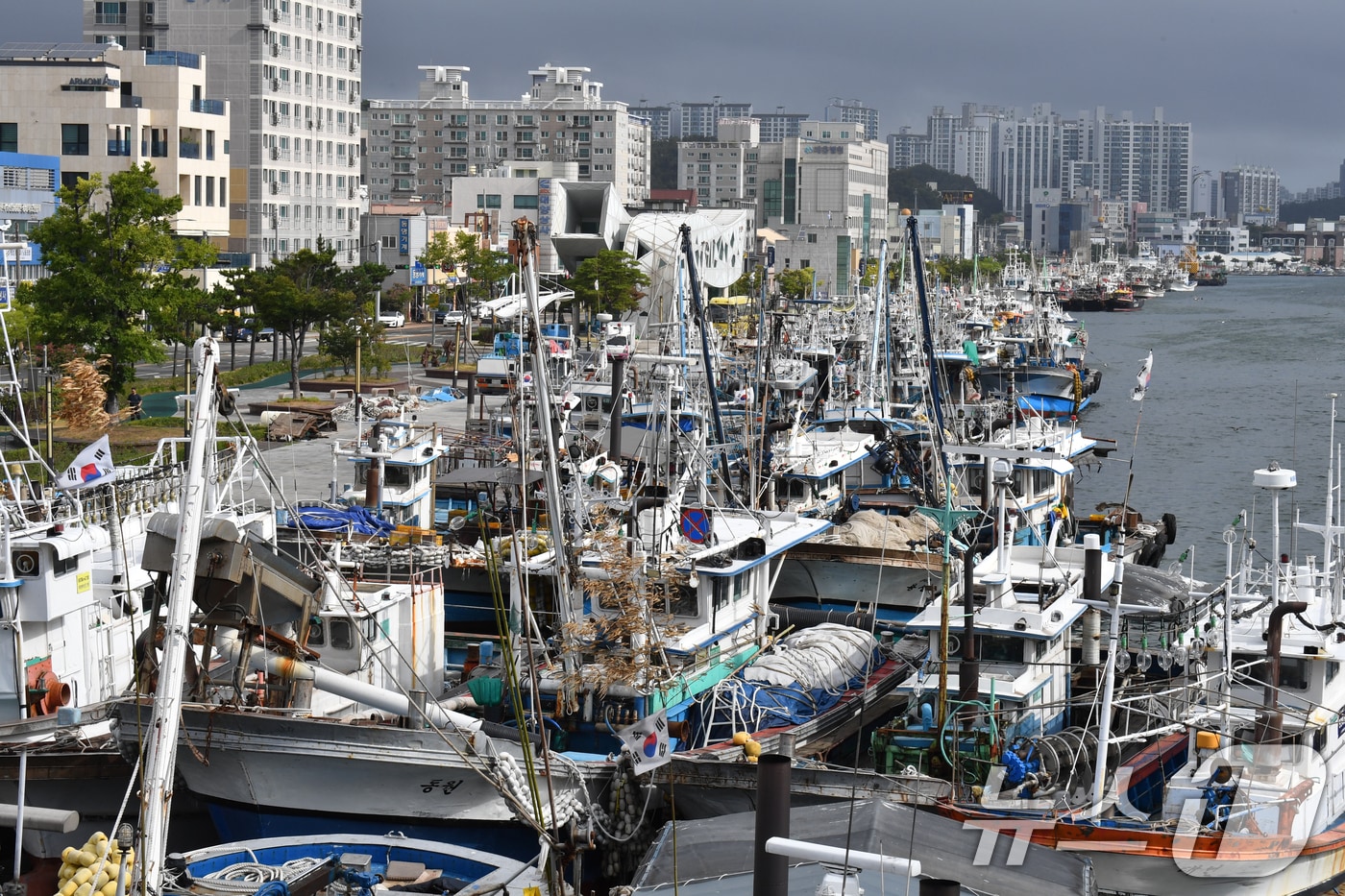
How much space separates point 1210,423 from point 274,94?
51.5 meters

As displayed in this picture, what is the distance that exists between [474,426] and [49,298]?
11710 mm

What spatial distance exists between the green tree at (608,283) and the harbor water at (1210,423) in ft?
66.9

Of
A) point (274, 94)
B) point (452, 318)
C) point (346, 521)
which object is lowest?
point (346, 521)

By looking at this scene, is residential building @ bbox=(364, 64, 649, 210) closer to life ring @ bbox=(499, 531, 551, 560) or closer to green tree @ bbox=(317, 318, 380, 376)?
green tree @ bbox=(317, 318, 380, 376)

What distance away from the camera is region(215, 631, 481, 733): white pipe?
15.6 m

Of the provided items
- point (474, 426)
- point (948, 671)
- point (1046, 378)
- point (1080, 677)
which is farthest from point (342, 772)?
point (1046, 378)

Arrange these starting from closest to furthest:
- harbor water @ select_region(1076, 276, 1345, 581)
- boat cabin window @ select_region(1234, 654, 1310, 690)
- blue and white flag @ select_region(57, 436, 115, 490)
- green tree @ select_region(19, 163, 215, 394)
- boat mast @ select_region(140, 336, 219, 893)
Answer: boat mast @ select_region(140, 336, 219, 893) → boat cabin window @ select_region(1234, 654, 1310, 690) → blue and white flag @ select_region(57, 436, 115, 490) → green tree @ select_region(19, 163, 215, 394) → harbor water @ select_region(1076, 276, 1345, 581)

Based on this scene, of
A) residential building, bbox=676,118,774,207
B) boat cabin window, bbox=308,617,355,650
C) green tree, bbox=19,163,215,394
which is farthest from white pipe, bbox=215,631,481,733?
residential building, bbox=676,118,774,207

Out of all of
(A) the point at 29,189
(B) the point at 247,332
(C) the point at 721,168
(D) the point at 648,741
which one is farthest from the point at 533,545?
(C) the point at 721,168

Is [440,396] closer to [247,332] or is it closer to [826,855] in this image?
[247,332]

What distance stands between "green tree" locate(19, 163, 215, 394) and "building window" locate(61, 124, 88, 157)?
29834 millimetres

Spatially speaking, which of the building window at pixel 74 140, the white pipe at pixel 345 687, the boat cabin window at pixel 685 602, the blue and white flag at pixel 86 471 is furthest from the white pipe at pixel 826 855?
the building window at pixel 74 140

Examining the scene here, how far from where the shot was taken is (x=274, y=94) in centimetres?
8919

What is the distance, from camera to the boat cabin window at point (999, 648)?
18.7 metres
